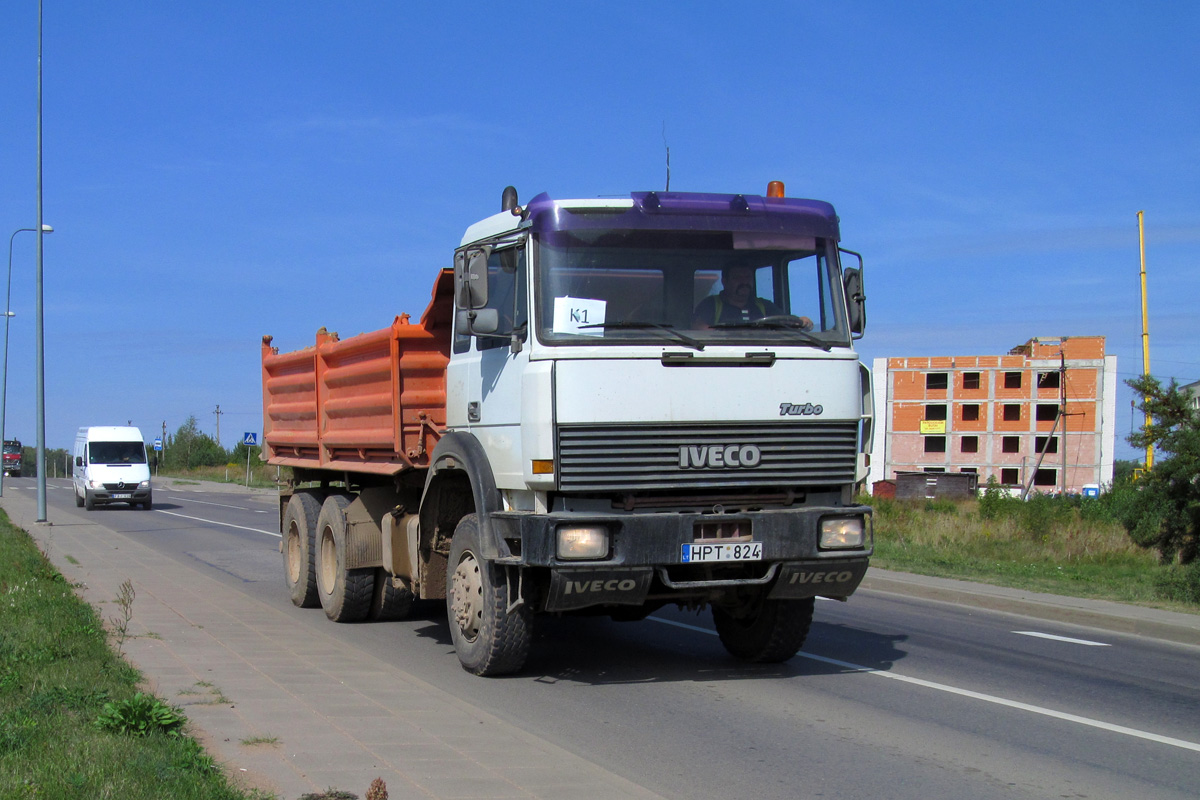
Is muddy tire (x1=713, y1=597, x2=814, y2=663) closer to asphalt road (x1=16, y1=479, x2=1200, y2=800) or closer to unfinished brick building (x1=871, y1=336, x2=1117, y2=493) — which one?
asphalt road (x1=16, y1=479, x2=1200, y2=800)

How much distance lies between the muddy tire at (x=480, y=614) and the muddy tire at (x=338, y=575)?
2.44 metres

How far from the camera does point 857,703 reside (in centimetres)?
745

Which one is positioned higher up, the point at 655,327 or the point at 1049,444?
the point at 655,327

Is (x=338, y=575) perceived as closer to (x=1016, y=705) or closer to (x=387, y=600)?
(x=387, y=600)

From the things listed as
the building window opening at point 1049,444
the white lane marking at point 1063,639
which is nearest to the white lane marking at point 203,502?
the white lane marking at point 1063,639

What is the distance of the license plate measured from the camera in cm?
723

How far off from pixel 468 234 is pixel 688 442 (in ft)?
8.34

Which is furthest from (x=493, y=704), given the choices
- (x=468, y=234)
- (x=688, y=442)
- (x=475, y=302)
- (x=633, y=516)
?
(x=468, y=234)

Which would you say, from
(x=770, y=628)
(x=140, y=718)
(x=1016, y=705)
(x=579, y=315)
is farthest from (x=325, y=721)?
(x=1016, y=705)

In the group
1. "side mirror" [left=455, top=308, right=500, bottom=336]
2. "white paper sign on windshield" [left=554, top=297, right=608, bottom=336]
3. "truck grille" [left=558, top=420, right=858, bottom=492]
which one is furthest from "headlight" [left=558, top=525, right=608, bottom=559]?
"side mirror" [left=455, top=308, right=500, bottom=336]

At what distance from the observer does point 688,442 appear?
7.27 meters

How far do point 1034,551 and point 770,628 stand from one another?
642 inches

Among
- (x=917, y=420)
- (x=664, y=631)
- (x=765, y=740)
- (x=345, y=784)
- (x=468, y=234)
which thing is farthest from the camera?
(x=917, y=420)

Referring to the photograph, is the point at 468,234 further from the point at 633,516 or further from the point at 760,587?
the point at 760,587
